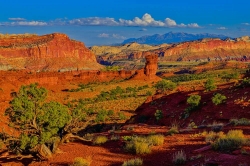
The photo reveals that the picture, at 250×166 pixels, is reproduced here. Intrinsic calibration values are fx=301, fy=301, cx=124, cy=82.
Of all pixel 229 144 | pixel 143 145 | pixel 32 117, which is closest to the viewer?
pixel 229 144

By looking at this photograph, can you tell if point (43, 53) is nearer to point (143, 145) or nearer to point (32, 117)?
point (32, 117)

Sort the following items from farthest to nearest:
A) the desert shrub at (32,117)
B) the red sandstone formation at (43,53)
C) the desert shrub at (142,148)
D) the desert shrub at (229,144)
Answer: the red sandstone formation at (43,53)
the desert shrub at (32,117)
the desert shrub at (142,148)
the desert shrub at (229,144)

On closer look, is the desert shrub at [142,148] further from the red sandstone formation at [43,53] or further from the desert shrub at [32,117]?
the red sandstone formation at [43,53]

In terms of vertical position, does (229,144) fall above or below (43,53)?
below

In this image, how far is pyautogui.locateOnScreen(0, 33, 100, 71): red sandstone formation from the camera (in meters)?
150

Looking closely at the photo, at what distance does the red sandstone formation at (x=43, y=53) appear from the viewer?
5896 inches

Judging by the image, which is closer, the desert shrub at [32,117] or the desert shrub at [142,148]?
the desert shrub at [142,148]

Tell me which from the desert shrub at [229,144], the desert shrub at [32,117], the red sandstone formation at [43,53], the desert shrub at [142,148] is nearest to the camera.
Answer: the desert shrub at [229,144]

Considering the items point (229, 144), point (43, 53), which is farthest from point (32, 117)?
point (43, 53)

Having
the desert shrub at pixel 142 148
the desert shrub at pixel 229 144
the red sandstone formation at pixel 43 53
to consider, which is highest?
the red sandstone formation at pixel 43 53

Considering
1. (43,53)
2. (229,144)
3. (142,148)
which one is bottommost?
(142,148)

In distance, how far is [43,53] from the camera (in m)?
161

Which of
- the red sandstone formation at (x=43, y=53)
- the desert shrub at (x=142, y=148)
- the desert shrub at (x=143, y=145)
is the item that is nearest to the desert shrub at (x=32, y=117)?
the desert shrub at (x=143, y=145)

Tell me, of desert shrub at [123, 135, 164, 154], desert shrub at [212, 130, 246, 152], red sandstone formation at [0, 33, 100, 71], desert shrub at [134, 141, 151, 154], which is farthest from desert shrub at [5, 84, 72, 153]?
red sandstone formation at [0, 33, 100, 71]
